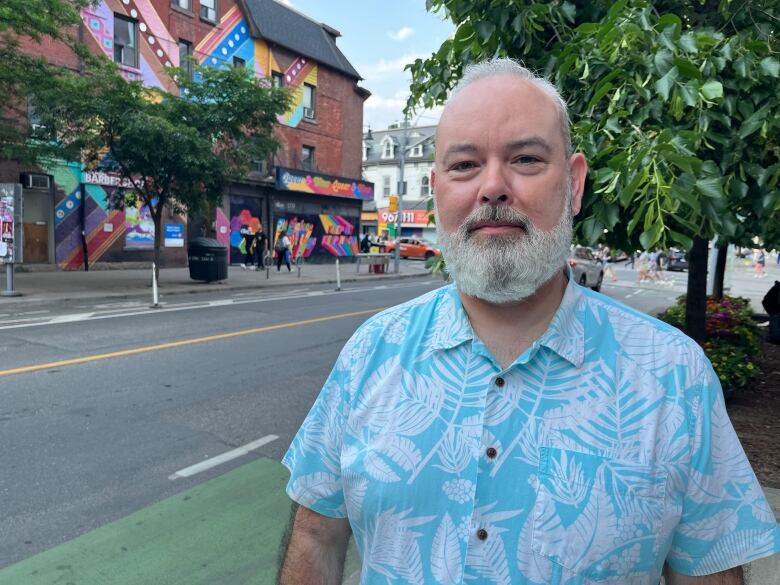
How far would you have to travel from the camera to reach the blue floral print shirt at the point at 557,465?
1282mm

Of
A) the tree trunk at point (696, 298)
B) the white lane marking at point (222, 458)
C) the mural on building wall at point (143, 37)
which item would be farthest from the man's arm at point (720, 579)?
the mural on building wall at point (143, 37)

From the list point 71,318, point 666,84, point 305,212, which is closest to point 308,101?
point 305,212

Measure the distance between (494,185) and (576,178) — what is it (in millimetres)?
299

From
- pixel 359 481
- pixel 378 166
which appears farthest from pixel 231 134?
pixel 378 166

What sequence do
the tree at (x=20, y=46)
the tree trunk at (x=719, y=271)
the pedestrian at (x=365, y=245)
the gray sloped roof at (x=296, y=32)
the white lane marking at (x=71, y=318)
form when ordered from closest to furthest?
the white lane marking at (x=71, y=318), the tree trunk at (x=719, y=271), the tree at (x=20, y=46), the gray sloped roof at (x=296, y=32), the pedestrian at (x=365, y=245)

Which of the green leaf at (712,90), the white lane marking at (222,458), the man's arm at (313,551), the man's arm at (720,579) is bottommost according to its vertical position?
the white lane marking at (222,458)

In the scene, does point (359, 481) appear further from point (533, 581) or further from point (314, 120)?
point (314, 120)

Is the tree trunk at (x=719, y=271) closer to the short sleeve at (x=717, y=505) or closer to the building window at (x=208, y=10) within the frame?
the short sleeve at (x=717, y=505)

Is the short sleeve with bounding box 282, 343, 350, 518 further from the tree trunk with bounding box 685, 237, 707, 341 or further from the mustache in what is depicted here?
the tree trunk with bounding box 685, 237, 707, 341

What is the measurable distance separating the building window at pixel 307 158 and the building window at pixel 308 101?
1.51m

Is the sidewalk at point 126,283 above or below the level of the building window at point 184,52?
below

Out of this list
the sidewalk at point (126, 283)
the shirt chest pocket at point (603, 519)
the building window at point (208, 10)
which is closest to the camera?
the shirt chest pocket at point (603, 519)

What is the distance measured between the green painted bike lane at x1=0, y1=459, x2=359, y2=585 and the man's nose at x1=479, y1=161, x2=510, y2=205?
228cm

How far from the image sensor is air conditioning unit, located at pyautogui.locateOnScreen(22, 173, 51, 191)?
1809cm
